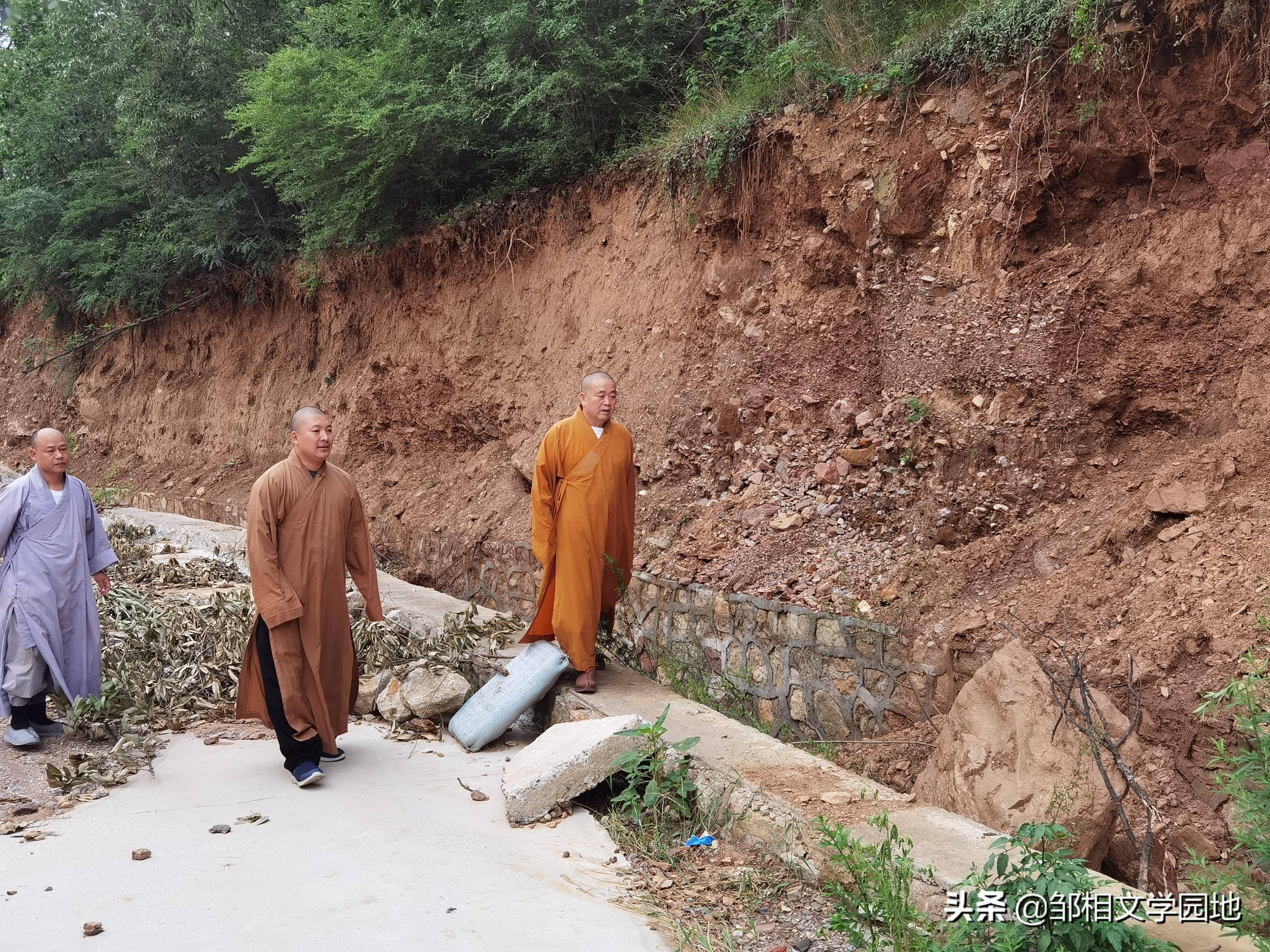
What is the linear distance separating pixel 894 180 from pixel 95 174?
13474mm

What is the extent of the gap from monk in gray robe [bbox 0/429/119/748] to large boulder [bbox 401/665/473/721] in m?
1.66

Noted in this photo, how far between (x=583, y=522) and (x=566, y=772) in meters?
1.53

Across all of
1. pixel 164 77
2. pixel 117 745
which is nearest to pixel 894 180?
pixel 117 745

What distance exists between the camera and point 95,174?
15.3 m

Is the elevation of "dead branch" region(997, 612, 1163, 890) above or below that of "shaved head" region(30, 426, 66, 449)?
below

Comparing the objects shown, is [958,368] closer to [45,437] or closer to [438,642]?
[438,642]

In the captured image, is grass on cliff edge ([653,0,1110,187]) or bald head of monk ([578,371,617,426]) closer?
bald head of monk ([578,371,617,426])

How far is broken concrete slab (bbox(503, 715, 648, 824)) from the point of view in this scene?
4.23m

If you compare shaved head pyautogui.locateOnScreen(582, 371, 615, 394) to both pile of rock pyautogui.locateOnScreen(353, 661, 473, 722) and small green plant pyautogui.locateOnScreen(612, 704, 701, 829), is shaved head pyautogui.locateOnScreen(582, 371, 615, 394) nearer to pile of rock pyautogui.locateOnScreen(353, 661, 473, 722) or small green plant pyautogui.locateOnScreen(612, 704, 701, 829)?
pile of rock pyautogui.locateOnScreen(353, 661, 473, 722)

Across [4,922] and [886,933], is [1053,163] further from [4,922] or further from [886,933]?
[4,922]

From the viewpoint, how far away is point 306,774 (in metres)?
4.56

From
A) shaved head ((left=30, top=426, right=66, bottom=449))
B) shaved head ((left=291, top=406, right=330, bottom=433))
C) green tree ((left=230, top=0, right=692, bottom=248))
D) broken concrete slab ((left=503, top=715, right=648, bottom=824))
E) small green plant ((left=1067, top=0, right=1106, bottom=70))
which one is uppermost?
green tree ((left=230, top=0, right=692, bottom=248))

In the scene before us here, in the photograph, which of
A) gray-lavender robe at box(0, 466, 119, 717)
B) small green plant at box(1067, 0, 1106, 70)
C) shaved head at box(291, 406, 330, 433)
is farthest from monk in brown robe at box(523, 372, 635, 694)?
small green plant at box(1067, 0, 1106, 70)

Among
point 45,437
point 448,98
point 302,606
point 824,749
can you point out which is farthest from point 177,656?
point 448,98
